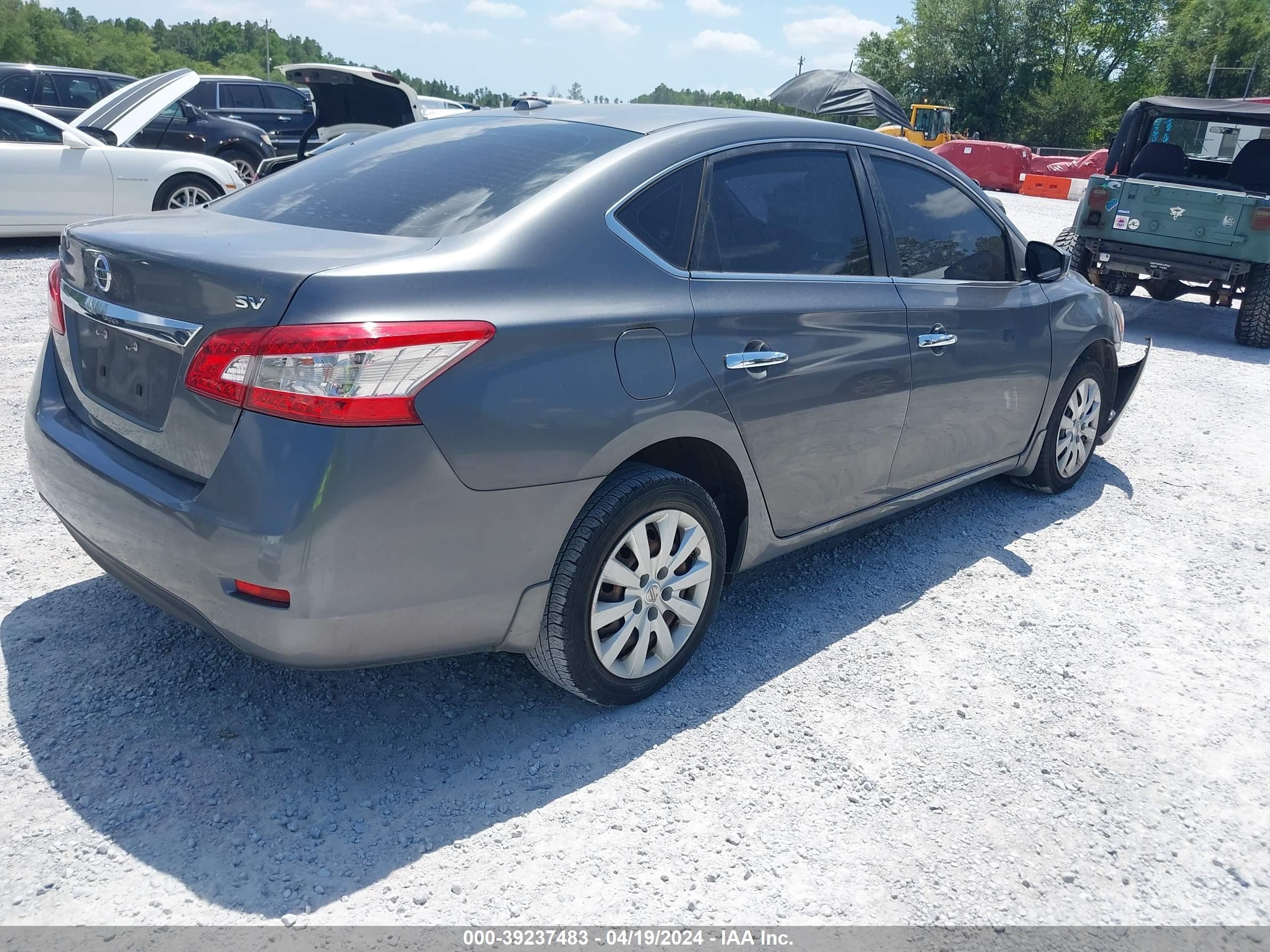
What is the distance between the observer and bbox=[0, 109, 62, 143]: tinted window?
9445 millimetres

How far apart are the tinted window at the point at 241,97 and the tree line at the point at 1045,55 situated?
122 ft

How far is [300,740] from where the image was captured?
2.80 m

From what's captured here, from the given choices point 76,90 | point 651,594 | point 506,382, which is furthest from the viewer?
point 76,90

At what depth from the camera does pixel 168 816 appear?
96.3 inches

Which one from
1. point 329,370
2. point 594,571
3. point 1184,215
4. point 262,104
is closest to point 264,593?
point 329,370

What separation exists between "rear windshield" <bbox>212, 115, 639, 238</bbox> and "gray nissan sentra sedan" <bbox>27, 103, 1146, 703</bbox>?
0.01 m

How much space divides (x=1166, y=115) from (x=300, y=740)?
1147 centimetres

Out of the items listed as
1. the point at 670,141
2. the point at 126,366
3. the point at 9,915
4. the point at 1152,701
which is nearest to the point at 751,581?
the point at 1152,701

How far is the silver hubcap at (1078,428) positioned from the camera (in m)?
4.96

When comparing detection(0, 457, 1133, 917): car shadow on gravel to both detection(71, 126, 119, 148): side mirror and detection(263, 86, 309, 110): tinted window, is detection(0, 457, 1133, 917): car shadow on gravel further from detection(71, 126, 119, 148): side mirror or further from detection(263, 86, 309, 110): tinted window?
detection(263, 86, 309, 110): tinted window

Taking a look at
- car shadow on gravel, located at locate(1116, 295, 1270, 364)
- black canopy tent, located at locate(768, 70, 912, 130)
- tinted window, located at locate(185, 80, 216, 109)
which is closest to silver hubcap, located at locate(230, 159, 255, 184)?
tinted window, located at locate(185, 80, 216, 109)

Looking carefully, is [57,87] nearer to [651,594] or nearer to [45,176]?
[45,176]

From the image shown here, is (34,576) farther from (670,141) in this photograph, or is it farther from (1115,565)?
(1115,565)

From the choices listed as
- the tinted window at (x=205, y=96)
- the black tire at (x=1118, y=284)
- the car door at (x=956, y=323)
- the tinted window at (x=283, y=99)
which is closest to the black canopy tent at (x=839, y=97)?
the black tire at (x=1118, y=284)
